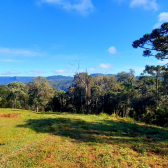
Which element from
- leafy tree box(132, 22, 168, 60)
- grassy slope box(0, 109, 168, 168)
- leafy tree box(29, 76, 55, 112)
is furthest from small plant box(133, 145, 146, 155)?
leafy tree box(29, 76, 55, 112)

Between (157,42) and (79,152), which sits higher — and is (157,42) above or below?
above

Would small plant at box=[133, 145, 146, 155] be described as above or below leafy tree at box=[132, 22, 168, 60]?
below

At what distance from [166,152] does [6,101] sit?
36590 millimetres

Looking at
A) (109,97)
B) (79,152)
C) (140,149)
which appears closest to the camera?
(79,152)

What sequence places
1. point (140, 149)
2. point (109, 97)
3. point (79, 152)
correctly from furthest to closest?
point (109, 97), point (140, 149), point (79, 152)

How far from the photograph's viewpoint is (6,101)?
3406 centimetres

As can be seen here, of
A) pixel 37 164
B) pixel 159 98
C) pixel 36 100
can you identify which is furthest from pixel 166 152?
pixel 36 100

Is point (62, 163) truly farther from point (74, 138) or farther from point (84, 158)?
point (74, 138)

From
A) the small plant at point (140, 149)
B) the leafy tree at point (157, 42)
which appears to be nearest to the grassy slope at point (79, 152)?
the small plant at point (140, 149)

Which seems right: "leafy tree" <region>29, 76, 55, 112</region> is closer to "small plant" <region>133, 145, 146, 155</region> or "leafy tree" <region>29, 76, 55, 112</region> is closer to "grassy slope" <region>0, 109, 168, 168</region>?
"grassy slope" <region>0, 109, 168, 168</region>

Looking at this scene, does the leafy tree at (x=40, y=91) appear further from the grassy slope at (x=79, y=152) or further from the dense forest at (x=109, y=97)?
the grassy slope at (x=79, y=152)

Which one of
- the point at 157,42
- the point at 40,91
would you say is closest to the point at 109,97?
the point at 40,91

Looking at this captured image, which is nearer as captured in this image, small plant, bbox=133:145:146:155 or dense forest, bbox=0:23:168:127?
small plant, bbox=133:145:146:155

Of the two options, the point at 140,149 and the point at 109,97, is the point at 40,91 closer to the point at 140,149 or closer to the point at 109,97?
the point at 109,97
